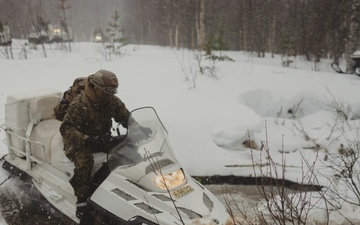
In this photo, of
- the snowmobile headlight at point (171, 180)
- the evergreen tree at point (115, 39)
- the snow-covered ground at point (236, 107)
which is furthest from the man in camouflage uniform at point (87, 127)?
the evergreen tree at point (115, 39)

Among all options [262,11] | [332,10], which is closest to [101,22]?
[262,11]

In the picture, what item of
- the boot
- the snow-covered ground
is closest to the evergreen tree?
the snow-covered ground

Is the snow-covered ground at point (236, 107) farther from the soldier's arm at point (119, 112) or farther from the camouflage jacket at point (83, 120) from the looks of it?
the camouflage jacket at point (83, 120)

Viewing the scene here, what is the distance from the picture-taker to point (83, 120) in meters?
3.68

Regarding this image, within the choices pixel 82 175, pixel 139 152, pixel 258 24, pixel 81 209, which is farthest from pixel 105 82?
pixel 258 24

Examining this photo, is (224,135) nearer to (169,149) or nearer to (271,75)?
(169,149)

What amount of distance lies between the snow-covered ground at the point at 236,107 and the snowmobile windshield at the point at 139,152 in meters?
2.15

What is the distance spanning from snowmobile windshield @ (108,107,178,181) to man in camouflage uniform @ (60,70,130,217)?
191 millimetres

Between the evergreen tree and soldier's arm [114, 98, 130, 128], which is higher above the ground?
the evergreen tree

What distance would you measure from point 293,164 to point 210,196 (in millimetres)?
3347

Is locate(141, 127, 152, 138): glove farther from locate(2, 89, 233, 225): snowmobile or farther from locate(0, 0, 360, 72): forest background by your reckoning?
locate(0, 0, 360, 72): forest background

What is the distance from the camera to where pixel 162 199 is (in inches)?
116

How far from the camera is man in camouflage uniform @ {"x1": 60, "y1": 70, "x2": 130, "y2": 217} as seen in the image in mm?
3363

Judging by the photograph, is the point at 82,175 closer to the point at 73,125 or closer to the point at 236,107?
the point at 73,125
